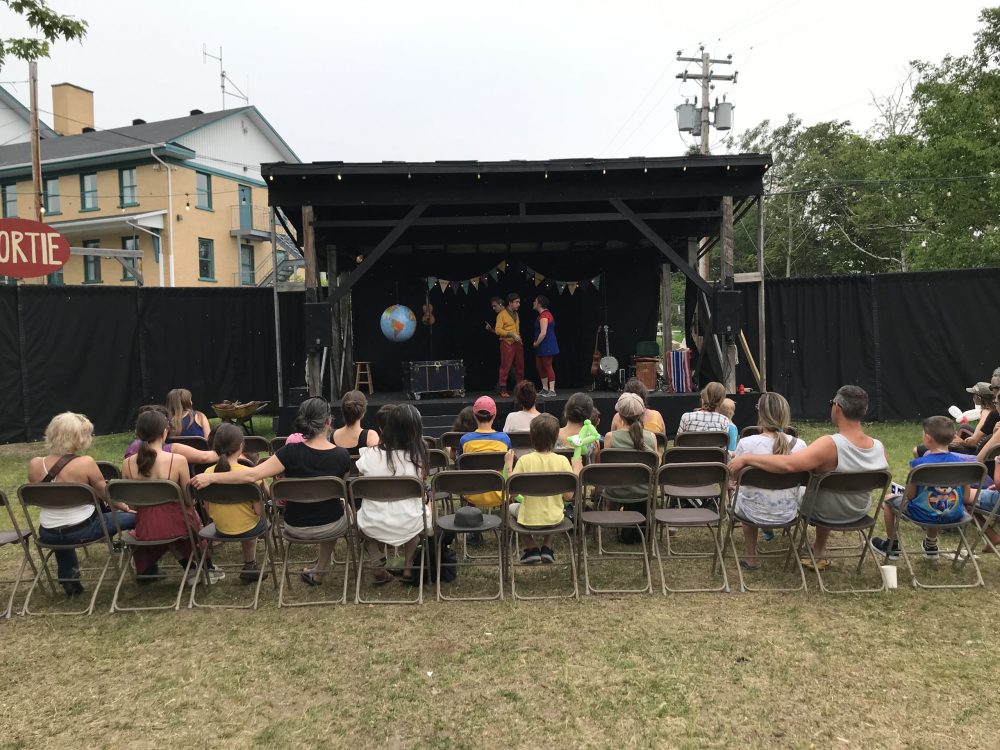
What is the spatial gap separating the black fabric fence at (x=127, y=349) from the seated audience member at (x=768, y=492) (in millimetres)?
9185

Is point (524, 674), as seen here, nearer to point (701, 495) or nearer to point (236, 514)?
point (701, 495)

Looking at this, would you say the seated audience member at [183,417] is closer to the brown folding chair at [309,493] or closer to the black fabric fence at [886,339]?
the brown folding chair at [309,493]

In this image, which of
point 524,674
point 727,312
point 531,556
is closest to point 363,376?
point 727,312

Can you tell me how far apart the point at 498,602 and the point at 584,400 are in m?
1.66

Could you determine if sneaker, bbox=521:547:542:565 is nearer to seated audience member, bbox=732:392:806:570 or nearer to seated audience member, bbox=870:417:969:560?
seated audience member, bbox=732:392:806:570

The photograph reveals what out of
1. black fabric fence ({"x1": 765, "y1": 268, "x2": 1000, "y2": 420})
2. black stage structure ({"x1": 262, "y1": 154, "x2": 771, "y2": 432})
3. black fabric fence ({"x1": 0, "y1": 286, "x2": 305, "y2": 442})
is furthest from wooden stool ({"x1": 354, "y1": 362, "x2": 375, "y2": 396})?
black fabric fence ({"x1": 765, "y1": 268, "x2": 1000, "y2": 420})

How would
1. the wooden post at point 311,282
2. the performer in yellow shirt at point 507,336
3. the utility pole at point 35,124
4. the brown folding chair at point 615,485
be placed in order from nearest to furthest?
1. the brown folding chair at point 615,485
2. the wooden post at point 311,282
3. the performer in yellow shirt at point 507,336
4. the utility pole at point 35,124

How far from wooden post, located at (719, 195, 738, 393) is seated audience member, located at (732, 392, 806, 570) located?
17.2ft

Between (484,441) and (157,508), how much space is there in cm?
197

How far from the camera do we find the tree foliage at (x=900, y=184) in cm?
1293

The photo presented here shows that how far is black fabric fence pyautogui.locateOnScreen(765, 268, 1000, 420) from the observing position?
400 inches

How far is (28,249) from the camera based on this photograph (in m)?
9.84

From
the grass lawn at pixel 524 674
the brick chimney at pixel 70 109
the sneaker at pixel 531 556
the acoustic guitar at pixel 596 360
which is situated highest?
the brick chimney at pixel 70 109

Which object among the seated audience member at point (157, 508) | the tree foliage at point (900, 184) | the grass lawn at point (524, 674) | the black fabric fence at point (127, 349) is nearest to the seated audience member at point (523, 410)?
the grass lawn at point (524, 674)
